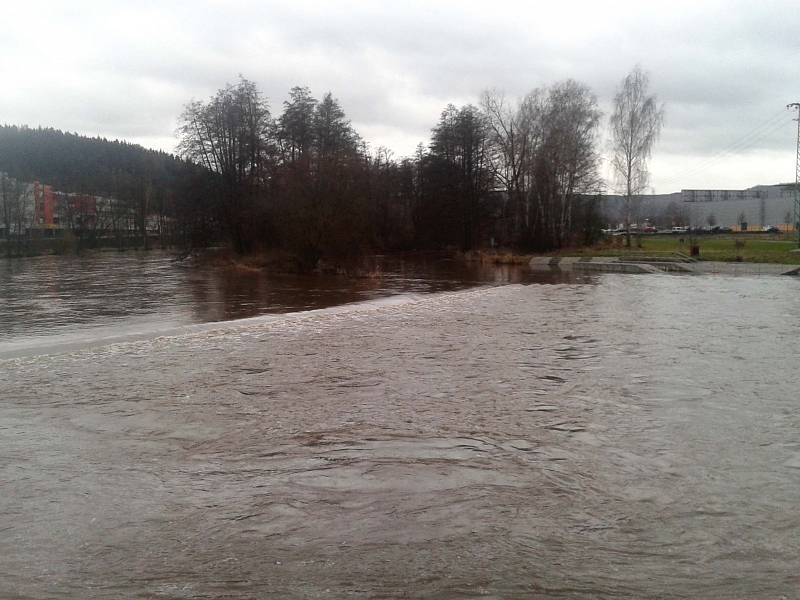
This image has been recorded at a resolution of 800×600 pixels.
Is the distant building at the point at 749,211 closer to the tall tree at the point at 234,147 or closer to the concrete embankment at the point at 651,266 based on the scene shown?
the concrete embankment at the point at 651,266

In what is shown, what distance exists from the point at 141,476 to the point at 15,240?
85.6 m

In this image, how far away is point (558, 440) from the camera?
7188mm

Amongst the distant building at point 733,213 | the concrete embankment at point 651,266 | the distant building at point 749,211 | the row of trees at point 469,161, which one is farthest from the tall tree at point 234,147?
the distant building at point 749,211

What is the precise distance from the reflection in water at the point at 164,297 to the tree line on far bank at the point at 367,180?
4337 mm

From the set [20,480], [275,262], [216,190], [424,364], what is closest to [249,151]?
[216,190]

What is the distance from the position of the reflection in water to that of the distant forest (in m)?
3.96

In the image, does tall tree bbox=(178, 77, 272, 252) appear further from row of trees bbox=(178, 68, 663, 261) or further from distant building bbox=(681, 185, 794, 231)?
distant building bbox=(681, 185, 794, 231)

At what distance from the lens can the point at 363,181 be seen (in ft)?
126

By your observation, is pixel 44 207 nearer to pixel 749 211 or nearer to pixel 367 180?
pixel 367 180

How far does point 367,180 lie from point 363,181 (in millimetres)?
2425

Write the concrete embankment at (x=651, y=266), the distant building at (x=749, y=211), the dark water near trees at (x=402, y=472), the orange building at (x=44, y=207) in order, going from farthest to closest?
the distant building at (x=749, y=211) < the orange building at (x=44, y=207) < the concrete embankment at (x=651, y=266) < the dark water near trees at (x=402, y=472)

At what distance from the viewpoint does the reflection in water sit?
1622 cm

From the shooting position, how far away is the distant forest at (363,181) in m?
35.5

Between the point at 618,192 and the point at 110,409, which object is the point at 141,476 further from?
the point at 618,192
